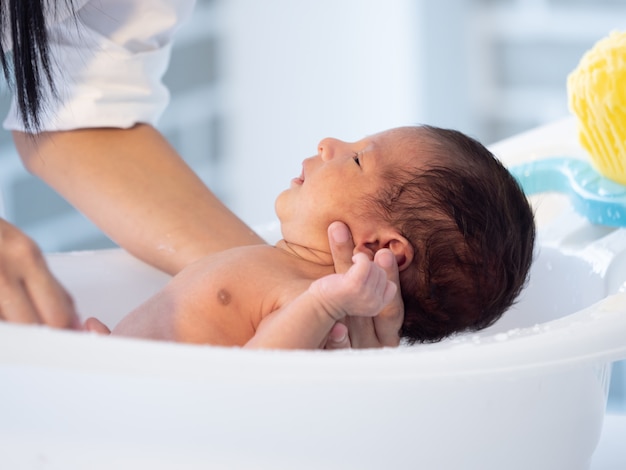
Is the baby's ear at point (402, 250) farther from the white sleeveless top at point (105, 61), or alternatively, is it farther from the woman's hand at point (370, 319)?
the white sleeveless top at point (105, 61)

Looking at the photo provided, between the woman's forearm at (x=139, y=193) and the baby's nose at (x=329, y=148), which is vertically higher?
the baby's nose at (x=329, y=148)

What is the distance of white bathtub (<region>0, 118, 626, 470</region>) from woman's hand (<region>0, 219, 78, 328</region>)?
0.02 m

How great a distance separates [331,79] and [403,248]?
2034mm

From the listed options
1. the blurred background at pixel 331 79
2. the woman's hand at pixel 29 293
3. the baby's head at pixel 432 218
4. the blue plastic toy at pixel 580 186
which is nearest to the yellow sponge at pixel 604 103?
the blue plastic toy at pixel 580 186

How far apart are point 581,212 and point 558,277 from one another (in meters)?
0.08

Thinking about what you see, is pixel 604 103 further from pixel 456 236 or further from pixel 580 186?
pixel 456 236

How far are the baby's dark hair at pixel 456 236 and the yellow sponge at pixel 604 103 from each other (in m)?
0.15

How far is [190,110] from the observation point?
8.89ft

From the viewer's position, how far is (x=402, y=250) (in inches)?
32.2

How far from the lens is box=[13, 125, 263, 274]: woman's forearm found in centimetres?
97

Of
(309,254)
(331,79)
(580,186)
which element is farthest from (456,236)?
(331,79)

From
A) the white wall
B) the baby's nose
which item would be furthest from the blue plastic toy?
the white wall

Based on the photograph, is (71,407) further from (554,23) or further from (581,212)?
(554,23)

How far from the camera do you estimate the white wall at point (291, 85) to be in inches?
107
